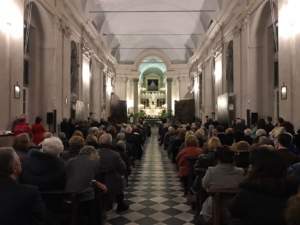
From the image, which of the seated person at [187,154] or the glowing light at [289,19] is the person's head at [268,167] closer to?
the seated person at [187,154]

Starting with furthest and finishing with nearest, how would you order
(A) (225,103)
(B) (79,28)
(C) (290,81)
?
1. (B) (79,28)
2. (A) (225,103)
3. (C) (290,81)

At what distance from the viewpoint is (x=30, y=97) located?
532 inches

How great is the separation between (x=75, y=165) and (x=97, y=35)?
19.8 m

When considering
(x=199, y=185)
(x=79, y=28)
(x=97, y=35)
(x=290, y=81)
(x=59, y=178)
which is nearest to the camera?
(x=59, y=178)

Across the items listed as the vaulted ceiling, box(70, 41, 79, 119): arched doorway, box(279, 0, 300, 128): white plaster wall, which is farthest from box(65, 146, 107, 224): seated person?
the vaulted ceiling

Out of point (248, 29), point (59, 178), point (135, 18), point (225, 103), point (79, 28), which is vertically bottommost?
point (59, 178)

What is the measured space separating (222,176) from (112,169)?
7.39ft

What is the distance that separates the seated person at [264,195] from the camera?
2.81 m

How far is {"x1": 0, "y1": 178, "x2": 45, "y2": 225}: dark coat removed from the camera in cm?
290

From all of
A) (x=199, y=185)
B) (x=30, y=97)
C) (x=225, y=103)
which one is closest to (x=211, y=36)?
(x=225, y=103)

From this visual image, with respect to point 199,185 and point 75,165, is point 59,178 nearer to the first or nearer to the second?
point 75,165

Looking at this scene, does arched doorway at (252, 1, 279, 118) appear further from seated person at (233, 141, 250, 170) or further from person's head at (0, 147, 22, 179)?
person's head at (0, 147, 22, 179)

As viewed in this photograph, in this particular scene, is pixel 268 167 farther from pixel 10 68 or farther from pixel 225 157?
pixel 10 68

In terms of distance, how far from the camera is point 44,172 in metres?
4.43
